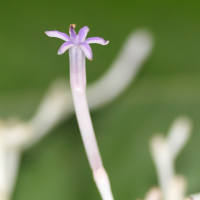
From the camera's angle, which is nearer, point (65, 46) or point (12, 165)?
point (65, 46)

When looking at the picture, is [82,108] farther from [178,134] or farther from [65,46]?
[178,134]

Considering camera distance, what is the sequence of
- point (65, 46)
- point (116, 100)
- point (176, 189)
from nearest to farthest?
1. point (65, 46)
2. point (176, 189)
3. point (116, 100)

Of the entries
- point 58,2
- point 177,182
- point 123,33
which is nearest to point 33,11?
point 58,2

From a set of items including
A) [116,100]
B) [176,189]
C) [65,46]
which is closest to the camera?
[65,46]

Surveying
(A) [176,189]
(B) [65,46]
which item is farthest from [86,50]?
(A) [176,189]

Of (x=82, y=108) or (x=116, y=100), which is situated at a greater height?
(x=116, y=100)

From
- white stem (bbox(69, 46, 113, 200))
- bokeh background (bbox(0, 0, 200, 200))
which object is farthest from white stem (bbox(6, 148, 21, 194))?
white stem (bbox(69, 46, 113, 200))

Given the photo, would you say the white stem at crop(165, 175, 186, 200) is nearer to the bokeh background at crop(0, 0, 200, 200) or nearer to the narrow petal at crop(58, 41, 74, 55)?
the bokeh background at crop(0, 0, 200, 200)
